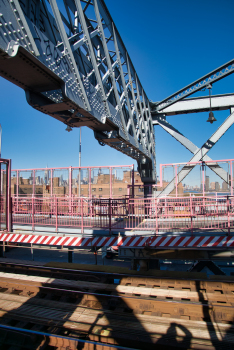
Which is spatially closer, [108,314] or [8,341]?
[8,341]

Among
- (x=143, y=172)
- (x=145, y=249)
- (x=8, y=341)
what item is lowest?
(x=8, y=341)

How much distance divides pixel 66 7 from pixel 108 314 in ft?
22.7

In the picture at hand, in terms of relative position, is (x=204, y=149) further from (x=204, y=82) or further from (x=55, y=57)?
(x=55, y=57)

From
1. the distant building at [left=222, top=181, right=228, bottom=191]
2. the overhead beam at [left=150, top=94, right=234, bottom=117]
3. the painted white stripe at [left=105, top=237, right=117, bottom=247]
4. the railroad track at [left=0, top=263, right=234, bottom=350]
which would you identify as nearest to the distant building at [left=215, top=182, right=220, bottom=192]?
the distant building at [left=222, top=181, right=228, bottom=191]

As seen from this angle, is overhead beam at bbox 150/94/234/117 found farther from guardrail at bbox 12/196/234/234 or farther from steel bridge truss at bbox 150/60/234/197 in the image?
guardrail at bbox 12/196/234/234

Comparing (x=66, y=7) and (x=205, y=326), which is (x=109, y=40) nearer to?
(x=66, y=7)

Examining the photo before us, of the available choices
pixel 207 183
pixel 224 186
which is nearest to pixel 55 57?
pixel 207 183

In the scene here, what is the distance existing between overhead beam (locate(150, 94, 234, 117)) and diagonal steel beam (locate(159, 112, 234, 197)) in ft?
4.28

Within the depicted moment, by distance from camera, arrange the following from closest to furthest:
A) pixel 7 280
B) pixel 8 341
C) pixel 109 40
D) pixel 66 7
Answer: pixel 8 341
pixel 66 7
pixel 7 280
pixel 109 40

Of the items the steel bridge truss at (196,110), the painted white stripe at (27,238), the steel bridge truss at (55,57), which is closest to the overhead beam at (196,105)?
the steel bridge truss at (196,110)

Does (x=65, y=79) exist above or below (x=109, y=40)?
below

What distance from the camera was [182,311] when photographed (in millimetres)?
4453

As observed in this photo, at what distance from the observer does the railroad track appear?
3.63 metres

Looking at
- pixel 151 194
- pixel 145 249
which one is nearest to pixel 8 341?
pixel 145 249
